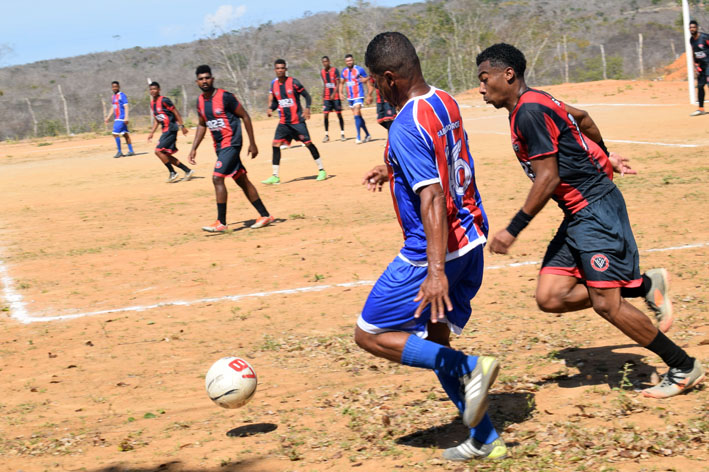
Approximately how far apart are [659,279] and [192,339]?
12.4 feet

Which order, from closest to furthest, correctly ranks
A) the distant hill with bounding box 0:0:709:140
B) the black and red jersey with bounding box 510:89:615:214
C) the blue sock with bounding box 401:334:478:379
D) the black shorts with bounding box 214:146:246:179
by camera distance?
the blue sock with bounding box 401:334:478:379 → the black and red jersey with bounding box 510:89:615:214 → the black shorts with bounding box 214:146:246:179 → the distant hill with bounding box 0:0:709:140

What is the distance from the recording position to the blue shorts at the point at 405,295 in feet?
13.3

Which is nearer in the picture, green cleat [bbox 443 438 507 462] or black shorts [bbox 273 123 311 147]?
green cleat [bbox 443 438 507 462]

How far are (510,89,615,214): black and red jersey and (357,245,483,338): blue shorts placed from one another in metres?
0.88

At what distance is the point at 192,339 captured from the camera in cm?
→ 687

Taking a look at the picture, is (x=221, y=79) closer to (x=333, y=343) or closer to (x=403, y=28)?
(x=403, y=28)

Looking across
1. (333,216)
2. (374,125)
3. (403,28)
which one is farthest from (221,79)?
(333,216)

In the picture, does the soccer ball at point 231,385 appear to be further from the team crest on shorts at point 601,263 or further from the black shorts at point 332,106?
the black shorts at point 332,106

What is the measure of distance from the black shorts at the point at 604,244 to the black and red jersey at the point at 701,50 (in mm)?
16974

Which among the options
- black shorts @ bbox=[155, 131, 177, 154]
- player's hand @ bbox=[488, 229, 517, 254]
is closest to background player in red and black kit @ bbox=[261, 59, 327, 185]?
black shorts @ bbox=[155, 131, 177, 154]

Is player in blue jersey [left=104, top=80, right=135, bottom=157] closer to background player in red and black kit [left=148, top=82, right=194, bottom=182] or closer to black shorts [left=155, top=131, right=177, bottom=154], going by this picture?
background player in red and black kit [left=148, top=82, right=194, bottom=182]

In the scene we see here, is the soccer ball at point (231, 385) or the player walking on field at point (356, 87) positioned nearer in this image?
the soccer ball at point (231, 385)

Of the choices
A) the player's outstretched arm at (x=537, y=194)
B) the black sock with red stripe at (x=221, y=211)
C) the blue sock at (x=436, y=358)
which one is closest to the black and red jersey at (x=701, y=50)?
the black sock with red stripe at (x=221, y=211)

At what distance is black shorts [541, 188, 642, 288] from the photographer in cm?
471
